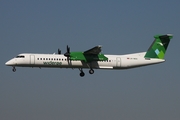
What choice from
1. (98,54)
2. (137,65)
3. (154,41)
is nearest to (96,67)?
(98,54)

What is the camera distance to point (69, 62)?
148 feet

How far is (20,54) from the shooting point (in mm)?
45250

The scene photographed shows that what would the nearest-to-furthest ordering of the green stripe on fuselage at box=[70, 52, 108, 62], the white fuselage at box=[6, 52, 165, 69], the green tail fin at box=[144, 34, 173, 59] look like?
the white fuselage at box=[6, 52, 165, 69], the green stripe on fuselage at box=[70, 52, 108, 62], the green tail fin at box=[144, 34, 173, 59]

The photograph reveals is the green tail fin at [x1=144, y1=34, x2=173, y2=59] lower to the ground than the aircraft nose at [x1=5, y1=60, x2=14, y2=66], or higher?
higher

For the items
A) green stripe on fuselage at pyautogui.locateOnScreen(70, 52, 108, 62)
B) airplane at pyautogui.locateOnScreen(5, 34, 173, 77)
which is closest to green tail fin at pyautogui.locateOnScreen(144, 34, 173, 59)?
airplane at pyautogui.locateOnScreen(5, 34, 173, 77)

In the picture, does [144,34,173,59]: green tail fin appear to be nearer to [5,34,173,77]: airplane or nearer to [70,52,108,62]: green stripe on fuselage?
[5,34,173,77]: airplane

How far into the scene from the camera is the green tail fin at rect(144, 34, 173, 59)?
48.2 meters

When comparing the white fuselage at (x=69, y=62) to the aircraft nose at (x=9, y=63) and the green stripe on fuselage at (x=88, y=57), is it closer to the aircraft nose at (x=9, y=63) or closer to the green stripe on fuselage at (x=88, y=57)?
the aircraft nose at (x=9, y=63)

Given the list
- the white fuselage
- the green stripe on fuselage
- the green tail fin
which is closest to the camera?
the white fuselage

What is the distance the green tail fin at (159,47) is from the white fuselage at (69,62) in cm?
119

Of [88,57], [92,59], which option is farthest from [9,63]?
[92,59]

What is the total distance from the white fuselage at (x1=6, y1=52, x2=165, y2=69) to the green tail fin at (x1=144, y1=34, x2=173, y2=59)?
1.19 meters

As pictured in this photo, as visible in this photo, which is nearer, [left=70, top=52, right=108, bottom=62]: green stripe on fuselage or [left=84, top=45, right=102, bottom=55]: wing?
[left=84, top=45, right=102, bottom=55]: wing

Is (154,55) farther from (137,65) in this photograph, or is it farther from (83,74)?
(83,74)
